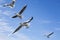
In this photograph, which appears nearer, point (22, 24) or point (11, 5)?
point (22, 24)

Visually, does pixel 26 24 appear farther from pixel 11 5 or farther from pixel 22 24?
pixel 11 5

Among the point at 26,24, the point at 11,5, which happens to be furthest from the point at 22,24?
the point at 11,5

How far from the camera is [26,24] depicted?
8556 centimetres

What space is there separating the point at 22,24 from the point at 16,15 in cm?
454

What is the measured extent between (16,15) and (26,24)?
5.03 meters

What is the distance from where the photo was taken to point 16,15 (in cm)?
8869

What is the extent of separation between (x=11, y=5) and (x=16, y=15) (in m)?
4.47

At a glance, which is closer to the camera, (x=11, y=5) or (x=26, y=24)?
(x=26, y=24)

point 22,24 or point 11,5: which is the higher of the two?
point 11,5

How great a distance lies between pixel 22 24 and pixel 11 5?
899 cm

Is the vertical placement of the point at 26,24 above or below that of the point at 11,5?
below

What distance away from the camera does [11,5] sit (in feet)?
300
